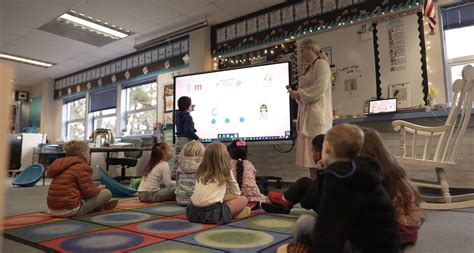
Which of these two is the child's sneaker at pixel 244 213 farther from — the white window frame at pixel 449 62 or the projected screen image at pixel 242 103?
the white window frame at pixel 449 62

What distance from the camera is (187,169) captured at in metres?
2.62

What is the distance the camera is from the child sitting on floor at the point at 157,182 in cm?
299

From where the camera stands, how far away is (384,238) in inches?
38.3

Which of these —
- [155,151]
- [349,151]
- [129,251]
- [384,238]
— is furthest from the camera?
[155,151]

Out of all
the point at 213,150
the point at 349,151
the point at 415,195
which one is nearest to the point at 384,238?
the point at 349,151

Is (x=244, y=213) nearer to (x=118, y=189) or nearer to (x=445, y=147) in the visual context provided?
(x=445, y=147)

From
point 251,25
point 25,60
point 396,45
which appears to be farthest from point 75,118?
point 396,45

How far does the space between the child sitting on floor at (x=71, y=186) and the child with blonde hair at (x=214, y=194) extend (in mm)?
834

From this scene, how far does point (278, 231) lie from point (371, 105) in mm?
2260

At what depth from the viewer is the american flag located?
3.22 m

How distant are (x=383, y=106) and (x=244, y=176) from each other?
73.1 inches

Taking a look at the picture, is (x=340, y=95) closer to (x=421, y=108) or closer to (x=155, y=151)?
(x=421, y=108)

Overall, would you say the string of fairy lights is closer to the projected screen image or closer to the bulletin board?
the bulletin board

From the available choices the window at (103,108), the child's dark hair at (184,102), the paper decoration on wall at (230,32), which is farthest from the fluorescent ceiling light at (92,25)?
the child's dark hair at (184,102)
